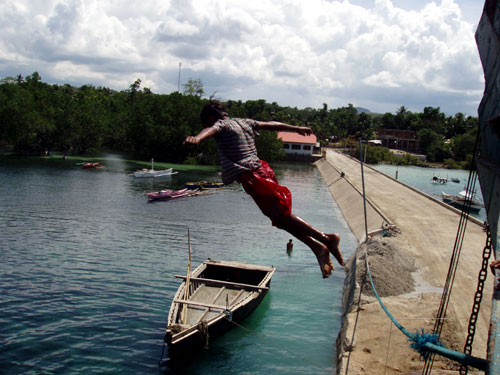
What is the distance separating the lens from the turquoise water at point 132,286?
1396 centimetres

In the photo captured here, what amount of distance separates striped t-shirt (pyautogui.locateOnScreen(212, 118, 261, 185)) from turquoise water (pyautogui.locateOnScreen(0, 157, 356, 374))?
9.58m

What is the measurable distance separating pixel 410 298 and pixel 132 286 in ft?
36.1

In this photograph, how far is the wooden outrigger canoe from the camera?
13.5 metres

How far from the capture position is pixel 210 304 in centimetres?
1562

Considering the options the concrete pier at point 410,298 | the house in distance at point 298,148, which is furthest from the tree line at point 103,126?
the concrete pier at point 410,298

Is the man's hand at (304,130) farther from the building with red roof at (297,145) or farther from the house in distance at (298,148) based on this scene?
the building with red roof at (297,145)

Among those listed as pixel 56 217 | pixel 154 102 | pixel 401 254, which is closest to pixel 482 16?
pixel 401 254

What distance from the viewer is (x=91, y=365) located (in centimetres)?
1330

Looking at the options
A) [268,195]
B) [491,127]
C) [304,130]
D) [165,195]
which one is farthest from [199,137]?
[165,195]

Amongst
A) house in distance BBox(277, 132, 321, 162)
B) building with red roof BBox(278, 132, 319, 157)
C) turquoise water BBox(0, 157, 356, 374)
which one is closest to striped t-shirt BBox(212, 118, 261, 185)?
turquoise water BBox(0, 157, 356, 374)

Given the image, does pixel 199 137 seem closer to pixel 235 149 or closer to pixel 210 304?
pixel 235 149

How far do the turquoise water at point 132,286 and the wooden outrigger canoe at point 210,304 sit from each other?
1.93ft

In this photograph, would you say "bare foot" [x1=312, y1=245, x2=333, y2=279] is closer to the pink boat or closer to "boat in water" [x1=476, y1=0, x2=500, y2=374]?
"boat in water" [x1=476, y1=0, x2=500, y2=374]

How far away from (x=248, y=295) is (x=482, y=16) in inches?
528
